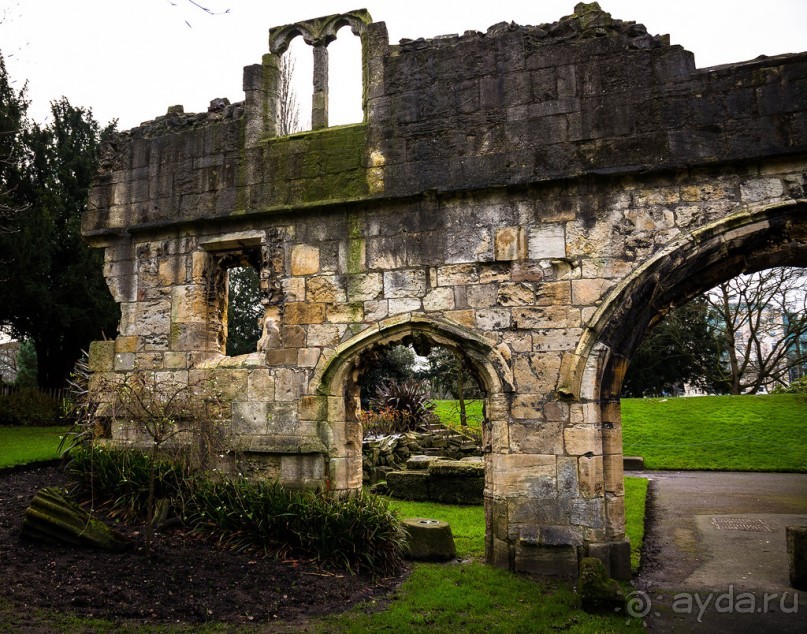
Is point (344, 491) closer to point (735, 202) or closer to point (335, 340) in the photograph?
point (335, 340)

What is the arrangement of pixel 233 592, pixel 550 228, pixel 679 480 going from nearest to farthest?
pixel 233 592
pixel 550 228
pixel 679 480

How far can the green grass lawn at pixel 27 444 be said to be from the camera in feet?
33.0

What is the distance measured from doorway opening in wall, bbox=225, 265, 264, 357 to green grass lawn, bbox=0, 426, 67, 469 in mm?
9268

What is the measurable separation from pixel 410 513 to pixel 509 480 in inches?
142

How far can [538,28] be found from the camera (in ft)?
22.7

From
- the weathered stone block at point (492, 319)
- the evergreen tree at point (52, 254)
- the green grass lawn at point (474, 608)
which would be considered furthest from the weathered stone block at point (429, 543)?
the evergreen tree at point (52, 254)

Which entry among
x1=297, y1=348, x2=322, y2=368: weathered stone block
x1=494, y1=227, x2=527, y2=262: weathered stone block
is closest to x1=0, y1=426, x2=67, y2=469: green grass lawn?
x1=297, y1=348, x2=322, y2=368: weathered stone block

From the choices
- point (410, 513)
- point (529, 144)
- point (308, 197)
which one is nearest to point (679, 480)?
point (410, 513)

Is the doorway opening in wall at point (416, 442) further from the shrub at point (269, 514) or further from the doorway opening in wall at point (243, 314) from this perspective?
the doorway opening in wall at point (243, 314)

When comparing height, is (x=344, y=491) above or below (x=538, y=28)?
below

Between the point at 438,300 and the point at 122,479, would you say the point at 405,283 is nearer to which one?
the point at 438,300

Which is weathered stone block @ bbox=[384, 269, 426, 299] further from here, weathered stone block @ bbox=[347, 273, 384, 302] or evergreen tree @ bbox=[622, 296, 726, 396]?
evergreen tree @ bbox=[622, 296, 726, 396]

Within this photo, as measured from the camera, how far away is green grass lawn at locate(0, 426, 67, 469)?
10.1 metres

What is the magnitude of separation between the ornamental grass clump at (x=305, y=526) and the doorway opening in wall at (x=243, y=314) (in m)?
18.4
